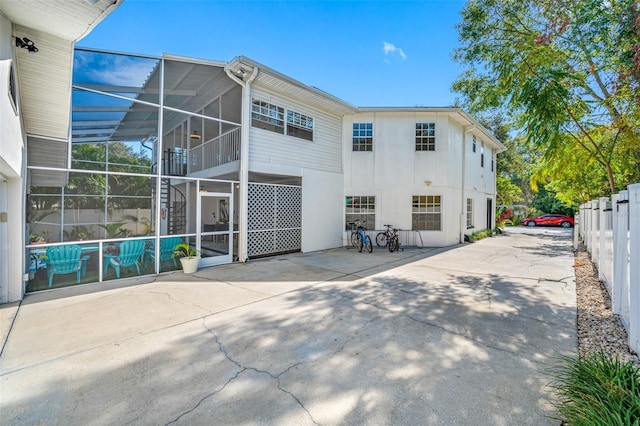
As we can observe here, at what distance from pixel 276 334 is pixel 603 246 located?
6786mm

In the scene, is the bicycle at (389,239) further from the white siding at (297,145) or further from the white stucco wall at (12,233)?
the white stucco wall at (12,233)

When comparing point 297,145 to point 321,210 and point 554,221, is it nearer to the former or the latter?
point 321,210

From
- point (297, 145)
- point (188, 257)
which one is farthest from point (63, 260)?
point (297, 145)

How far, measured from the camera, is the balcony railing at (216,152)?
9.51 meters

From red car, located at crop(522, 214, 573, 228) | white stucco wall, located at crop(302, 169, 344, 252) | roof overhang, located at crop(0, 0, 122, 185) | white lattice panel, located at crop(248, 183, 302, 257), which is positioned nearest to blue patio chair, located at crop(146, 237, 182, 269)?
white lattice panel, located at crop(248, 183, 302, 257)

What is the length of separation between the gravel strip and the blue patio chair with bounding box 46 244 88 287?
883 cm

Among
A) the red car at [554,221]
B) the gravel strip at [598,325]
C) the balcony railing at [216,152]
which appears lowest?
the gravel strip at [598,325]

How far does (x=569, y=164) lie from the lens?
8.93 meters

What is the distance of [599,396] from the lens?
2.22 metres

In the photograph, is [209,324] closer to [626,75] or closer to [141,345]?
[141,345]

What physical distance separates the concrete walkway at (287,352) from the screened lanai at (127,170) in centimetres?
107

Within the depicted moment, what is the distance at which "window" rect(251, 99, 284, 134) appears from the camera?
9062mm

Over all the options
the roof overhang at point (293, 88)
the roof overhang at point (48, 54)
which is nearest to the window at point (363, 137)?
the roof overhang at point (293, 88)

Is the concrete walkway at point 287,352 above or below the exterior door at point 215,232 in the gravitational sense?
below
